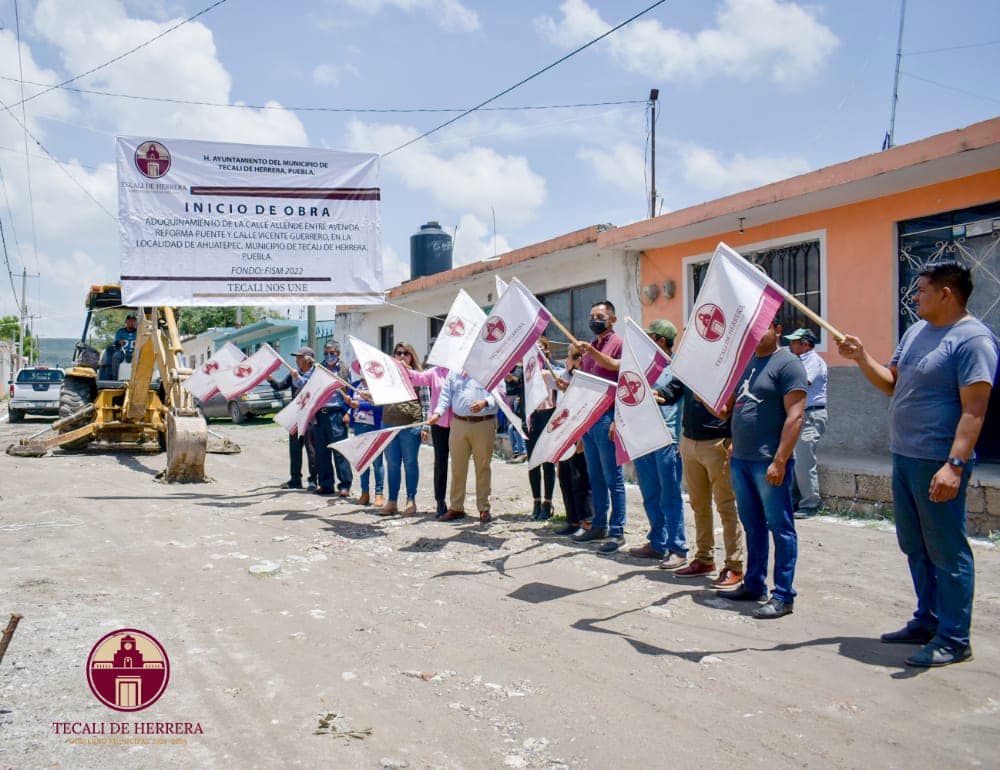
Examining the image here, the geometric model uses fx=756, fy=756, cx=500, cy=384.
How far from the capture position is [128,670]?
3.75m

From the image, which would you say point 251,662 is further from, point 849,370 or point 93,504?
point 849,370

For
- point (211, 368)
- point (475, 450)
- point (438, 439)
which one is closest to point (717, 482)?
point (475, 450)

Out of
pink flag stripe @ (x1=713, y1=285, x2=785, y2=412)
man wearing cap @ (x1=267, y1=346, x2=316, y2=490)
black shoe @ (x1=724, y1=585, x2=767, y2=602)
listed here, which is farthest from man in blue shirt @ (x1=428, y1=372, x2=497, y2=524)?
pink flag stripe @ (x1=713, y1=285, x2=785, y2=412)

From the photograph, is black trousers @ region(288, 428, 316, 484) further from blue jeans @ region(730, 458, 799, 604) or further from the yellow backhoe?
blue jeans @ region(730, 458, 799, 604)

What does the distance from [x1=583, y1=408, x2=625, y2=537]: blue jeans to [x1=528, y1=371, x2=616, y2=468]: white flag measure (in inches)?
11.2

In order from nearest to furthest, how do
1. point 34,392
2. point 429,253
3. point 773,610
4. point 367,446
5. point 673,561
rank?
point 773,610
point 673,561
point 367,446
point 429,253
point 34,392

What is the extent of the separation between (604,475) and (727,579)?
5.64 ft

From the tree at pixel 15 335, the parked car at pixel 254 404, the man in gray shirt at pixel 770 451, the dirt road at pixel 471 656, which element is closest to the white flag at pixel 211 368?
the dirt road at pixel 471 656

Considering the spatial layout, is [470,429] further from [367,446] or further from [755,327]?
[755,327]

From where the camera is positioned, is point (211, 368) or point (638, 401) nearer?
point (638, 401)

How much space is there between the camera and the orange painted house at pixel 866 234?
25.6 feet

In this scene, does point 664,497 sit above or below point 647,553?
above

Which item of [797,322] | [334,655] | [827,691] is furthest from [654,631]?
[797,322]

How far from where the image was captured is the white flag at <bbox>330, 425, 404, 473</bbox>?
7961mm
